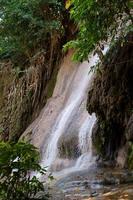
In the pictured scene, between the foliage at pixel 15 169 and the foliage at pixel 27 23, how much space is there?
9.60m

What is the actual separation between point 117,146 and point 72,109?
341 cm

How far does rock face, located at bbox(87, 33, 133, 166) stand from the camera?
912 cm

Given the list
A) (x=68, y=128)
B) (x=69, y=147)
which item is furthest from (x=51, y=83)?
(x=69, y=147)

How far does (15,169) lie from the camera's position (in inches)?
194

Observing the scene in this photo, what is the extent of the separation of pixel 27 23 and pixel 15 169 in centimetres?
1020

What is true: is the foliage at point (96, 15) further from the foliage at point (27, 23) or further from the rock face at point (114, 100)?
the foliage at point (27, 23)

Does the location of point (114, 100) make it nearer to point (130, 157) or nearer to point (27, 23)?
point (130, 157)

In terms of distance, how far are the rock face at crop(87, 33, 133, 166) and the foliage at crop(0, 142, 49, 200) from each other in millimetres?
4205

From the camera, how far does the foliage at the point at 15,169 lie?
486 cm

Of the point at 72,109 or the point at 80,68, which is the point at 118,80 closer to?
the point at 72,109

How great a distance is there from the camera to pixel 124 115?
9180 millimetres

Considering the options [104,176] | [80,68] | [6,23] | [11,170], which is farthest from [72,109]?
[11,170]

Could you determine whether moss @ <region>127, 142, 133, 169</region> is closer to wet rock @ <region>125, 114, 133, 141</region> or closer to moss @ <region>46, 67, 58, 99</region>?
wet rock @ <region>125, 114, 133, 141</region>

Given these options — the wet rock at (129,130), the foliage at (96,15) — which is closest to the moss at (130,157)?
the wet rock at (129,130)
